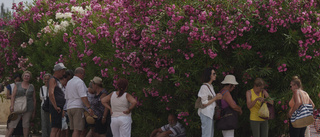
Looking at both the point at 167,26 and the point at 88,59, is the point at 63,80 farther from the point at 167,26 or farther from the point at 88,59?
the point at 167,26

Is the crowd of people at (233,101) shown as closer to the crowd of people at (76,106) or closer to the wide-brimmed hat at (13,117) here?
the crowd of people at (76,106)

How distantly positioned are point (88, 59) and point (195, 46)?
367 centimetres

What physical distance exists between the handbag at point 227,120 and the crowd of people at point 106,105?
4cm

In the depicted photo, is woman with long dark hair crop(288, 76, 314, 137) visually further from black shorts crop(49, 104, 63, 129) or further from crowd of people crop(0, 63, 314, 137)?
black shorts crop(49, 104, 63, 129)

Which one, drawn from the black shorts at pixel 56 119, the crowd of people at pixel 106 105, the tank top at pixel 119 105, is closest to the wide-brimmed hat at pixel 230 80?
the crowd of people at pixel 106 105

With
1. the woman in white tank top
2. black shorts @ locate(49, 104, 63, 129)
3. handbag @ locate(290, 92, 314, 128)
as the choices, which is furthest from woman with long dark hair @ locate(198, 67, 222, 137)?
black shorts @ locate(49, 104, 63, 129)

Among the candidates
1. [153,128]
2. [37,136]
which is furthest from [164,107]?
[37,136]

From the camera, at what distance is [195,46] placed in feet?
31.0

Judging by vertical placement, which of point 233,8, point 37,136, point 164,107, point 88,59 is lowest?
point 37,136

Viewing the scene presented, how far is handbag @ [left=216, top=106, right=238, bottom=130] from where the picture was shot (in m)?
8.98

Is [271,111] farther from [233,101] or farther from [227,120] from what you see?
[227,120]

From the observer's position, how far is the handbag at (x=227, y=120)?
8977 mm

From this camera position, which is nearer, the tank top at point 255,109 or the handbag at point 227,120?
the handbag at point 227,120

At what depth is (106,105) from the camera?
9.71 metres
